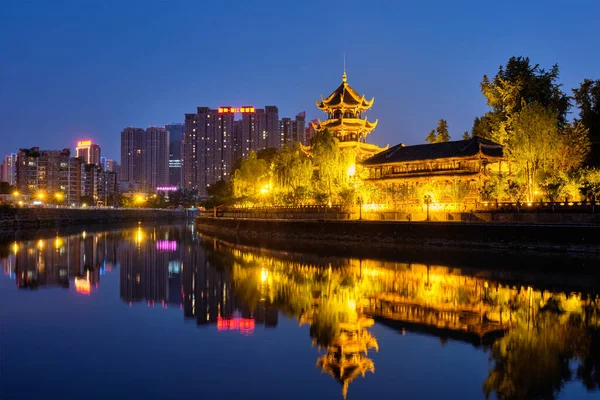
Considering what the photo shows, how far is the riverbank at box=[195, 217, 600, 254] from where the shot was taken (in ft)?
108

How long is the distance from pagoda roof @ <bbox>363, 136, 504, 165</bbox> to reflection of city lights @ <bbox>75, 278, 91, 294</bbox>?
3190cm

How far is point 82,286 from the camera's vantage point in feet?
83.8

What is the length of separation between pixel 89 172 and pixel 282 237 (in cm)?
12959

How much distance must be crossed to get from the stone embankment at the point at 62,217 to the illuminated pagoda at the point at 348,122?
43.0m

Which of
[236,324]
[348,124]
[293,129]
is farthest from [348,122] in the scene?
[293,129]

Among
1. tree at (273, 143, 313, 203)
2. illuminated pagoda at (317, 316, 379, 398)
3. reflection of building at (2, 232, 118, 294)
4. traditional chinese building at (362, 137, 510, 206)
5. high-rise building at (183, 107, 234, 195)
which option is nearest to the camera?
illuminated pagoda at (317, 316, 379, 398)

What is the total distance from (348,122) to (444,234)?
27.4m

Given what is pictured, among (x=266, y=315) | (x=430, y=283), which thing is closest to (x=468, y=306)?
(x=430, y=283)

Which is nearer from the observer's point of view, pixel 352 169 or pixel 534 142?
pixel 534 142

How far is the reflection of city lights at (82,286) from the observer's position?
949 inches

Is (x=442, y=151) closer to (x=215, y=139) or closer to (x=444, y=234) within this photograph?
(x=444, y=234)

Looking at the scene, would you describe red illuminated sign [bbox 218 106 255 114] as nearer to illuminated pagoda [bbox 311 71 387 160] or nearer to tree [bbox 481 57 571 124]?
illuminated pagoda [bbox 311 71 387 160]

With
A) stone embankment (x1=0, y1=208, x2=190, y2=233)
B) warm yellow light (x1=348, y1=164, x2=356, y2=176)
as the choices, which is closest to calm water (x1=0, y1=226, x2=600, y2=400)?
warm yellow light (x1=348, y1=164, x2=356, y2=176)

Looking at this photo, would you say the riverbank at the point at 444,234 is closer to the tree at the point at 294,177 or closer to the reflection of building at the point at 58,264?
the tree at the point at 294,177
